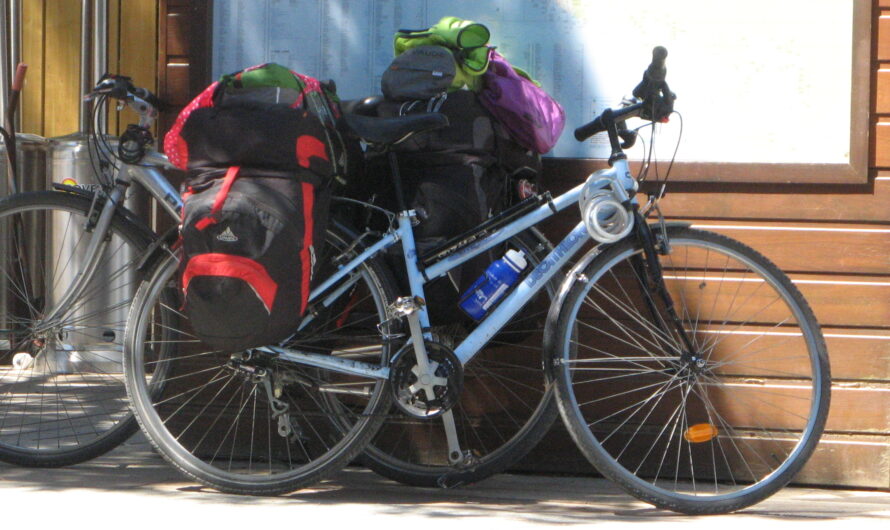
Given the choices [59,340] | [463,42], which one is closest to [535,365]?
[463,42]

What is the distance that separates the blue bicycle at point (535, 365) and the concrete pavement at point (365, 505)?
9 centimetres

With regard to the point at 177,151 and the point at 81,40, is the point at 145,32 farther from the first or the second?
the point at 177,151

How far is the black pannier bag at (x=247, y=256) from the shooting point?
3629mm

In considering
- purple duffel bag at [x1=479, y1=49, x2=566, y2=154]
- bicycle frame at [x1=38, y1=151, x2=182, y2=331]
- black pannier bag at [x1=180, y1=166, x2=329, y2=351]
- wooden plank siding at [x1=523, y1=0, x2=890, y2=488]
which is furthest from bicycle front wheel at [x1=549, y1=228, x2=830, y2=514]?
bicycle frame at [x1=38, y1=151, x2=182, y2=331]

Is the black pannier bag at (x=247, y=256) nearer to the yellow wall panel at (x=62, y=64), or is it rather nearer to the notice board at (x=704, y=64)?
the notice board at (x=704, y=64)

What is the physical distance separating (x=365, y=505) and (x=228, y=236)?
40.6 inches

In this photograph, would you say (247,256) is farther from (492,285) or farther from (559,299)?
(559,299)

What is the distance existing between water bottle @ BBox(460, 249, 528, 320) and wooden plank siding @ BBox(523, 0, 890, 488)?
0.89m

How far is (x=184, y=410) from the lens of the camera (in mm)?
4770

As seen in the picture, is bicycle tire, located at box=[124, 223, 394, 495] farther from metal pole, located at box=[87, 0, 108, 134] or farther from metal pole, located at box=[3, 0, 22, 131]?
metal pole, located at box=[3, 0, 22, 131]

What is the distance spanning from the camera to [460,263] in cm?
403

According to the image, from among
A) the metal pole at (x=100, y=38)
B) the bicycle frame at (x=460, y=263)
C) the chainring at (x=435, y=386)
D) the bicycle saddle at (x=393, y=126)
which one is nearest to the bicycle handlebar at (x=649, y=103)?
the bicycle frame at (x=460, y=263)

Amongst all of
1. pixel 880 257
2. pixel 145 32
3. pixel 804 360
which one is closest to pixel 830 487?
pixel 804 360

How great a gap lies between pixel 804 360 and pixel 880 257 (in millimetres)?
460
